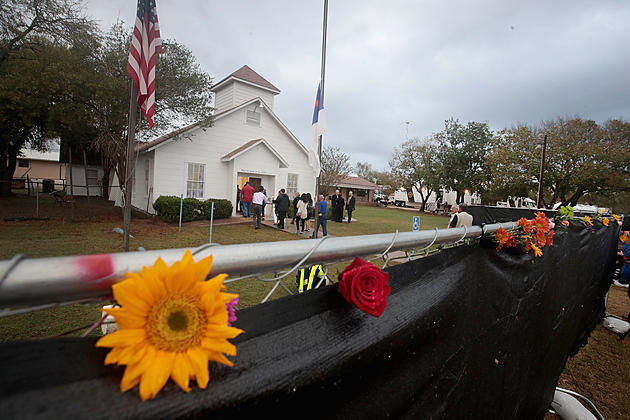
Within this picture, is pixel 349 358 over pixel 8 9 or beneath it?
beneath

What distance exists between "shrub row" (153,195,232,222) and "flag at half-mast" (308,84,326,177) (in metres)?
7.51

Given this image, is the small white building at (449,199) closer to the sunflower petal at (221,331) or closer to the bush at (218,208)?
the bush at (218,208)

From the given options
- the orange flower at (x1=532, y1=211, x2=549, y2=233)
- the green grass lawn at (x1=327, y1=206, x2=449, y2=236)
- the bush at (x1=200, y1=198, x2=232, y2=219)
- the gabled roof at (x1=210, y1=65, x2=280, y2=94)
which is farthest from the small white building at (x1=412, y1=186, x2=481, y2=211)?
the orange flower at (x1=532, y1=211, x2=549, y2=233)

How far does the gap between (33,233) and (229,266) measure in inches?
503

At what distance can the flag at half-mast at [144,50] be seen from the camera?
5598mm

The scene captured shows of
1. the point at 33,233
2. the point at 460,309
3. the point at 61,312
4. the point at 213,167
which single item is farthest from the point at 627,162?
the point at 33,233

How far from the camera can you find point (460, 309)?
1352 mm

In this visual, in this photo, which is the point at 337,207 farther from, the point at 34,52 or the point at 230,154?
the point at 34,52

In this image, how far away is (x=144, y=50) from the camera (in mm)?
5758

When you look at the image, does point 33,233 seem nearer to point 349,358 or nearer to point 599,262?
point 349,358

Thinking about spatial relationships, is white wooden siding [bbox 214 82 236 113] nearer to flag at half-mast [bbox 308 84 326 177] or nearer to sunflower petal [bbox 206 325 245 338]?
flag at half-mast [bbox 308 84 326 177]

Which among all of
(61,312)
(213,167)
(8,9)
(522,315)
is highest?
(8,9)

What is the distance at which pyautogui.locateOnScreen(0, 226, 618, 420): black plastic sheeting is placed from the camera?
508mm

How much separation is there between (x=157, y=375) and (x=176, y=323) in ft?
0.31
